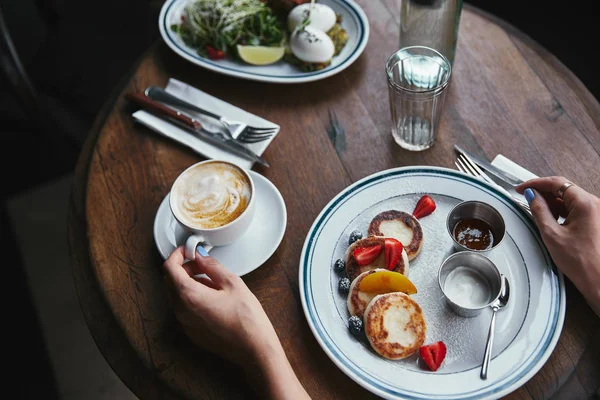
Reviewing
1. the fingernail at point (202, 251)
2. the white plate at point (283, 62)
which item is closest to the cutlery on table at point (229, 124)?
the white plate at point (283, 62)

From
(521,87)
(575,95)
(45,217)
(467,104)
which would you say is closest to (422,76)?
(467,104)

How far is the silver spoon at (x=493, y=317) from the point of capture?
3.83ft

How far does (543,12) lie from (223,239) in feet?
6.78

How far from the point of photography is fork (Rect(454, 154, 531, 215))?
1.39 m

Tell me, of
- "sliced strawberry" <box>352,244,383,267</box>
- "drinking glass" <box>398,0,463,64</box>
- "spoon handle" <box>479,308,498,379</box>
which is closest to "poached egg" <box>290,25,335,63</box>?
"drinking glass" <box>398,0,463,64</box>

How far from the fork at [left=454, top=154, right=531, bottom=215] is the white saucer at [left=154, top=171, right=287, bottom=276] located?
469 millimetres

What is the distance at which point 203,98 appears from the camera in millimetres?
1728

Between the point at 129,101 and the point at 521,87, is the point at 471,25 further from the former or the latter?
the point at 129,101

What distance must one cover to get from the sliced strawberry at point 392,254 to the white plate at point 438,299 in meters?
0.07

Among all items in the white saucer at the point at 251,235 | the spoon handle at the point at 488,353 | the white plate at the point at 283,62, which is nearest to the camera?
the spoon handle at the point at 488,353

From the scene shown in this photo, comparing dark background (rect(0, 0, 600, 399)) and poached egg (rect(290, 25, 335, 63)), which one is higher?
poached egg (rect(290, 25, 335, 63))

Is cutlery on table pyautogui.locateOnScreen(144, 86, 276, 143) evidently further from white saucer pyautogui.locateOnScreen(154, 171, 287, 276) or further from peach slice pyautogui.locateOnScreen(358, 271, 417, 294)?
peach slice pyautogui.locateOnScreen(358, 271, 417, 294)

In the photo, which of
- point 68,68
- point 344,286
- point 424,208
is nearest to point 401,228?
point 424,208

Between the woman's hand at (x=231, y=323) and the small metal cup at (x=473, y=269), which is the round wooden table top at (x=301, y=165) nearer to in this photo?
the woman's hand at (x=231, y=323)
